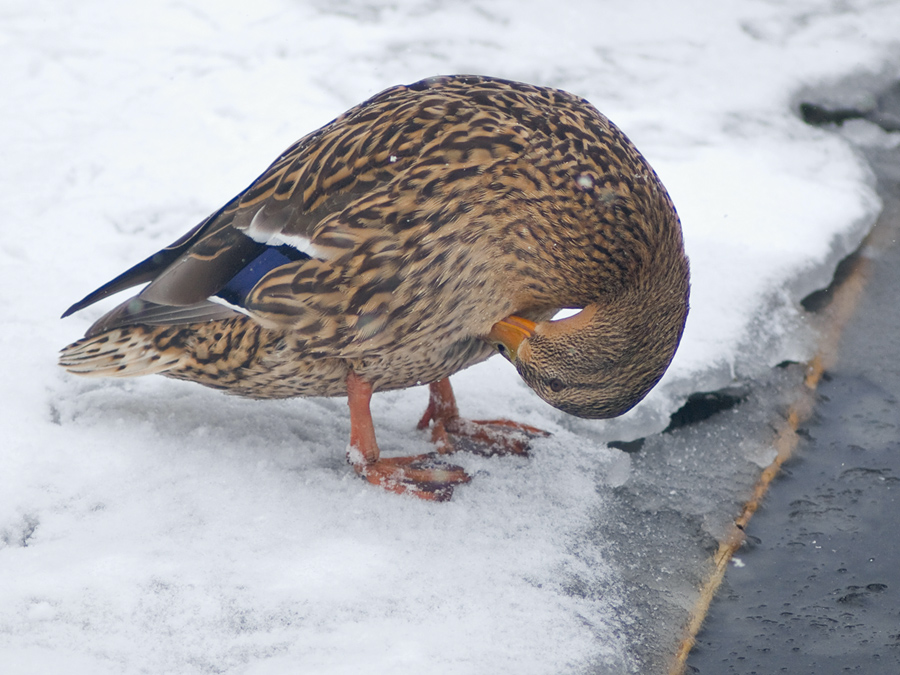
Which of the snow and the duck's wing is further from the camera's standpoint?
the duck's wing

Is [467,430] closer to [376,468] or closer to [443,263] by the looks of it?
[376,468]

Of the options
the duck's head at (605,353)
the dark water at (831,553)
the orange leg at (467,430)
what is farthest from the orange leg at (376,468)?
the dark water at (831,553)

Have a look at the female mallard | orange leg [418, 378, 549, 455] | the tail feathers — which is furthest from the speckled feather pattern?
orange leg [418, 378, 549, 455]

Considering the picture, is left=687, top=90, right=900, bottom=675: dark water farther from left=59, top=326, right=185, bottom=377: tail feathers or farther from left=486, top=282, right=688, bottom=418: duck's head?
left=59, top=326, right=185, bottom=377: tail feathers

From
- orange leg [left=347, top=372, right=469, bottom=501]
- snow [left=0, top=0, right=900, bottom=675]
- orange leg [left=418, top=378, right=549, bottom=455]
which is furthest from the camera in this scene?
orange leg [left=418, top=378, right=549, bottom=455]

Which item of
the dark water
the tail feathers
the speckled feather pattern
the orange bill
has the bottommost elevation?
the dark water

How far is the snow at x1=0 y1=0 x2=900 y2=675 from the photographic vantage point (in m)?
2.86

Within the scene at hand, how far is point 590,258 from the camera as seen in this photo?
3.10 m

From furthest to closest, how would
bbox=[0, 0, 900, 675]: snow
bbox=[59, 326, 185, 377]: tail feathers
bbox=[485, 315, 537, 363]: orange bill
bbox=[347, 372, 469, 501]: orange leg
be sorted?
bbox=[59, 326, 185, 377]: tail feathers
bbox=[347, 372, 469, 501]: orange leg
bbox=[485, 315, 537, 363]: orange bill
bbox=[0, 0, 900, 675]: snow

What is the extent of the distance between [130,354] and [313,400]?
80cm

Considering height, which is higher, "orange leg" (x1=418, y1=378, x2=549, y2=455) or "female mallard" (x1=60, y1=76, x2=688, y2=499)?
"female mallard" (x1=60, y1=76, x2=688, y2=499)

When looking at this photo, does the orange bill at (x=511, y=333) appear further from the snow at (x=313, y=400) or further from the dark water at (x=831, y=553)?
the dark water at (x=831, y=553)

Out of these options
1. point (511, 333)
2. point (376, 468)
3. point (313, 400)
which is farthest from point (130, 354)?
point (511, 333)

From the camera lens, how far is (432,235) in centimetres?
309
